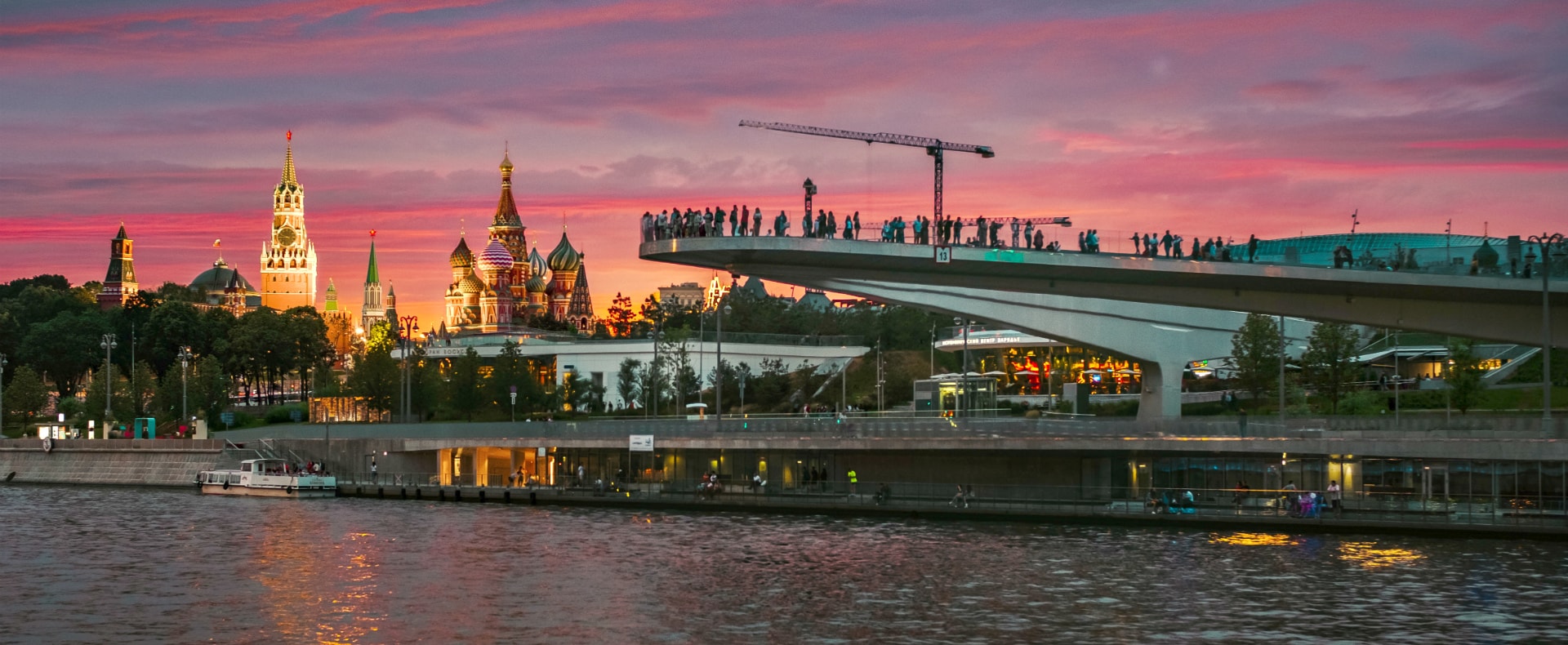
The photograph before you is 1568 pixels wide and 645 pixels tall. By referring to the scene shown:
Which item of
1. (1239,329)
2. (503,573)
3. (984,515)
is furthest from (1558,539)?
(1239,329)

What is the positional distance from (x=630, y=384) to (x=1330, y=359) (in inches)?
2252

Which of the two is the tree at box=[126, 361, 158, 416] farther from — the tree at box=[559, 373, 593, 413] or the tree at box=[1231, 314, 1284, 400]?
the tree at box=[1231, 314, 1284, 400]

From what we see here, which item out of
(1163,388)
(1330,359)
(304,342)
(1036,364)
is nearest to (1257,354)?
(1330,359)

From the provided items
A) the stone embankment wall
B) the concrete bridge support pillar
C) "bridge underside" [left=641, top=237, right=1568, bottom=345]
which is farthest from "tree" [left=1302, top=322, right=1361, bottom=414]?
the stone embankment wall

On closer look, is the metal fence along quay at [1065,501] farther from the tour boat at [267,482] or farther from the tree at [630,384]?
the tree at [630,384]

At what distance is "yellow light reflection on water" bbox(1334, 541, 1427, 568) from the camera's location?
47000 millimetres

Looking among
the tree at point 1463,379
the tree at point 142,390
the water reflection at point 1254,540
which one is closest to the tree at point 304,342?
the tree at point 142,390

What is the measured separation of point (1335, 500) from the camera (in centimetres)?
5584

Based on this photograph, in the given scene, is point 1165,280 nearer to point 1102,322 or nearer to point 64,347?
point 1102,322

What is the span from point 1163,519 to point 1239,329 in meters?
34.2

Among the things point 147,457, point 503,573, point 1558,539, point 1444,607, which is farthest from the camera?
point 147,457

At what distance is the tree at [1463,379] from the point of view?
82188 mm

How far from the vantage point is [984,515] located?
61094mm

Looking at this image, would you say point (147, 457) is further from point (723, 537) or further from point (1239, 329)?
point (1239, 329)
